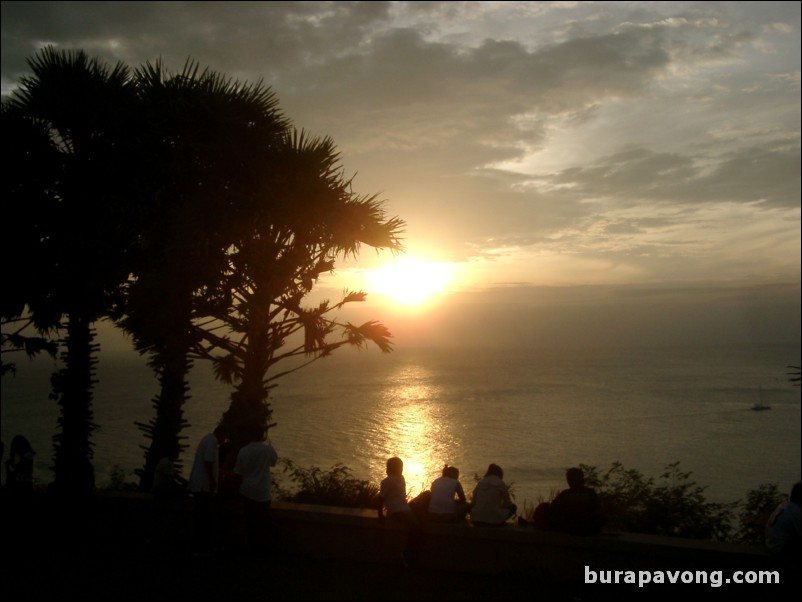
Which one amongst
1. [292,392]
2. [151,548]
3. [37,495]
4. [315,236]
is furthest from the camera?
[292,392]

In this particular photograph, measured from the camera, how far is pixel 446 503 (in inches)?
305

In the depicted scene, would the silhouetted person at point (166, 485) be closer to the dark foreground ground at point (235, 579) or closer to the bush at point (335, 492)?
the dark foreground ground at point (235, 579)

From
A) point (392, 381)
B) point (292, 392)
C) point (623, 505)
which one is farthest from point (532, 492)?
point (392, 381)

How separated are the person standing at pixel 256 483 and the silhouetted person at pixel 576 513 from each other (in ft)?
9.82

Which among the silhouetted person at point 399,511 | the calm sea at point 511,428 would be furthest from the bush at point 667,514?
the calm sea at point 511,428

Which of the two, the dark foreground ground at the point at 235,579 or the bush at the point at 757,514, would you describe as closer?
the dark foreground ground at the point at 235,579

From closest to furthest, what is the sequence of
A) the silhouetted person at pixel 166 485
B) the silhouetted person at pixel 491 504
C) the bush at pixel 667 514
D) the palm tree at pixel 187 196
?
the silhouetted person at pixel 491 504 → the bush at pixel 667 514 → the silhouetted person at pixel 166 485 → the palm tree at pixel 187 196

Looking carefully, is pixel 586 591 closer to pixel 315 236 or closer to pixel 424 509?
pixel 424 509

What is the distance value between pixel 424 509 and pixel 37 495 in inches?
231

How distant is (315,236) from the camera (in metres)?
13.0

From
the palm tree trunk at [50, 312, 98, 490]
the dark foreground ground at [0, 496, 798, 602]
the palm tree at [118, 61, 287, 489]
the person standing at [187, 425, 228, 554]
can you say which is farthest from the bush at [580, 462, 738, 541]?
the palm tree trunk at [50, 312, 98, 490]

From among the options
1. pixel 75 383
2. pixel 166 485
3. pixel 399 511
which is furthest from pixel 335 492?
pixel 75 383

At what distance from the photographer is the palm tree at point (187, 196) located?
40.2 feet

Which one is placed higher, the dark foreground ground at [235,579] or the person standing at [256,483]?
the person standing at [256,483]
